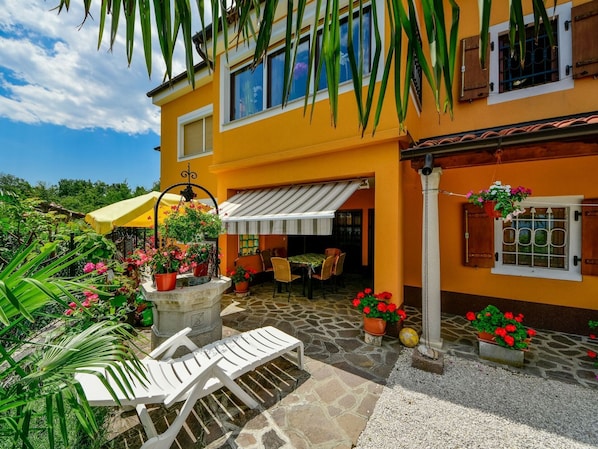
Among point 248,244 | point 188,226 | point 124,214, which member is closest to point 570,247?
point 188,226

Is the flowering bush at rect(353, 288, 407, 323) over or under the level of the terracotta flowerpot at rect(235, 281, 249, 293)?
over

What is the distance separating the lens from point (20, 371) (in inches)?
89.4

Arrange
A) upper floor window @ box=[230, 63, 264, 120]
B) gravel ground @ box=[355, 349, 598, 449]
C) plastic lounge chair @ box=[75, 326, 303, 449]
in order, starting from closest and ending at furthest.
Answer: plastic lounge chair @ box=[75, 326, 303, 449] < gravel ground @ box=[355, 349, 598, 449] < upper floor window @ box=[230, 63, 264, 120]

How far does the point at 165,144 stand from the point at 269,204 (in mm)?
13026

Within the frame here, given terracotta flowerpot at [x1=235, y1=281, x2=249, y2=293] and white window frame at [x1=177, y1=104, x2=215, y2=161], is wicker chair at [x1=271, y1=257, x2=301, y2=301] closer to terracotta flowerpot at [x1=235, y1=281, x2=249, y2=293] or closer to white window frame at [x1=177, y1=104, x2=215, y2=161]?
terracotta flowerpot at [x1=235, y1=281, x2=249, y2=293]

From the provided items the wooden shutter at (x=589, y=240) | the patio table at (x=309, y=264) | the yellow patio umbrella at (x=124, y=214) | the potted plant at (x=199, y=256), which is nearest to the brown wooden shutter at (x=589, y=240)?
the wooden shutter at (x=589, y=240)

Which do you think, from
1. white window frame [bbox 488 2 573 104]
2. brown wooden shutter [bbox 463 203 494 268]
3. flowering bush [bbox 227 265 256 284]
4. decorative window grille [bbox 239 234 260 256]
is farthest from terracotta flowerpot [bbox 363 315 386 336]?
white window frame [bbox 488 2 573 104]

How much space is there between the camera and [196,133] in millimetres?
16859

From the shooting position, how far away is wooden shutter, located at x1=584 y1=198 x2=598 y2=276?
7988mm

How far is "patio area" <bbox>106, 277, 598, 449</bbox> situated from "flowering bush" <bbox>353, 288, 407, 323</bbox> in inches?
34.0

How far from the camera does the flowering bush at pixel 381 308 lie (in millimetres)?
7586

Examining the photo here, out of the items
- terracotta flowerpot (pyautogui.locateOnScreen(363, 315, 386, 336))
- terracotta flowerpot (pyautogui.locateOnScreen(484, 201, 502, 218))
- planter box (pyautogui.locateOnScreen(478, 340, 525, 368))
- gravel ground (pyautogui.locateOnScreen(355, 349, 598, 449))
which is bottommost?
gravel ground (pyautogui.locateOnScreen(355, 349, 598, 449))

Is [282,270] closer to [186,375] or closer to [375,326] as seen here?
[375,326]

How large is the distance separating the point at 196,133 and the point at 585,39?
712 inches
